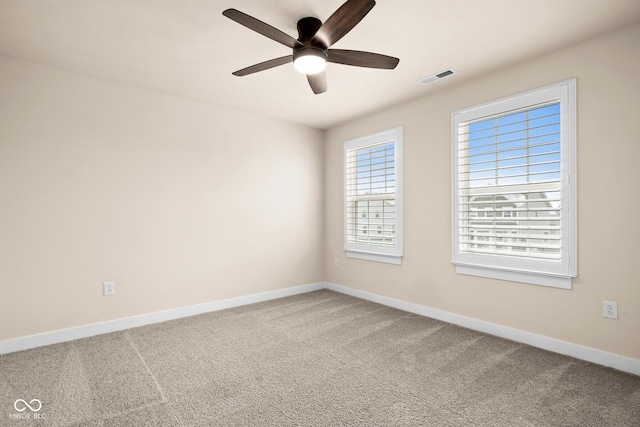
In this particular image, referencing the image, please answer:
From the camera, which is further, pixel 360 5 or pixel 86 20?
pixel 86 20

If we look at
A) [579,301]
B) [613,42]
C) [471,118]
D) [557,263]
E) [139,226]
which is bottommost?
[579,301]

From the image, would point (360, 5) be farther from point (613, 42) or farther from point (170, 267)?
point (170, 267)

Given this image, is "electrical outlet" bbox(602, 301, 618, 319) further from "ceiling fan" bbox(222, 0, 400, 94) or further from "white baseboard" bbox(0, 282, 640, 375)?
"ceiling fan" bbox(222, 0, 400, 94)

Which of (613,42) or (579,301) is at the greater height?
(613,42)

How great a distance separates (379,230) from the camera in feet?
13.5

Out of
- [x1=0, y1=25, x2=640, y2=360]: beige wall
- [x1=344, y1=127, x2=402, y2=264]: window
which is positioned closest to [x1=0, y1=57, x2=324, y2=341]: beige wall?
[x1=0, y1=25, x2=640, y2=360]: beige wall

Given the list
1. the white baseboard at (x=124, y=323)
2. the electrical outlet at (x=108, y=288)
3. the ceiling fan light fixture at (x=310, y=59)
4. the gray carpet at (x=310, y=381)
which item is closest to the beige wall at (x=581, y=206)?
the gray carpet at (x=310, y=381)

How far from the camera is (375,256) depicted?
4.15m

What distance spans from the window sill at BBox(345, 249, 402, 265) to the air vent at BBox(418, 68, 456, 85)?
1.94 metres

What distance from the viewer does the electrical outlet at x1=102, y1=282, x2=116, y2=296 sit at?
3102 mm

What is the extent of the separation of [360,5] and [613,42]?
209 cm

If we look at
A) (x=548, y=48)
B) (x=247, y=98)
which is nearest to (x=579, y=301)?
(x=548, y=48)
